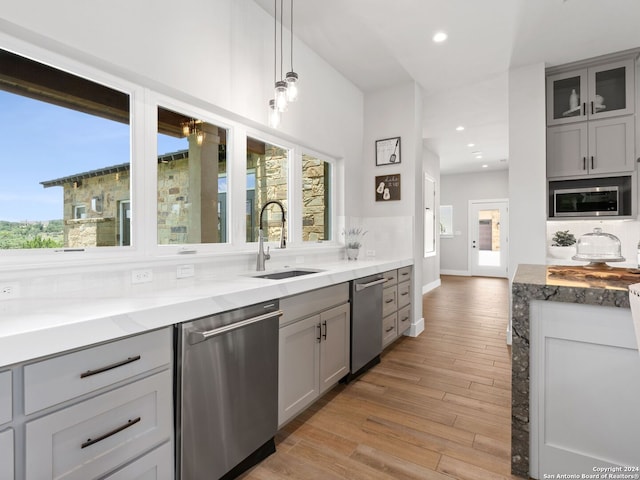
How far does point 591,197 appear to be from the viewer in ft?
11.6

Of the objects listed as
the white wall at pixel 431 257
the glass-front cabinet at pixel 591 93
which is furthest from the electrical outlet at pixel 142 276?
the white wall at pixel 431 257

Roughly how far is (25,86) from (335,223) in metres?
2.80

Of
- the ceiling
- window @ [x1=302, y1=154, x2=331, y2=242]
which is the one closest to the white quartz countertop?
window @ [x1=302, y1=154, x2=331, y2=242]

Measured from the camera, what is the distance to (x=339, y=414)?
7.43 feet

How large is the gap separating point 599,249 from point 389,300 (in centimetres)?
175

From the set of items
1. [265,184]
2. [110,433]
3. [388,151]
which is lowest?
[110,433]

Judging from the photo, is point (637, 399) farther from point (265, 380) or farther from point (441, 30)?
point (441, 30)

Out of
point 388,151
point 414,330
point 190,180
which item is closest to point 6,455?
point 190,180

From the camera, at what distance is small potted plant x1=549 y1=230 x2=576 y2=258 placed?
369 cm

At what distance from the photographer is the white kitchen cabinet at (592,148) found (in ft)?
11.2

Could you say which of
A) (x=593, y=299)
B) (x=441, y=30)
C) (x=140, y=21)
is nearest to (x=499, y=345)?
(x=593, y=299)

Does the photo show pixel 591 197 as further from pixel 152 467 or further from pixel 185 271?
pixel 152 467

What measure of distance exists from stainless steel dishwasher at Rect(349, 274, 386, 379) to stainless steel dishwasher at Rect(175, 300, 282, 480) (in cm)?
98

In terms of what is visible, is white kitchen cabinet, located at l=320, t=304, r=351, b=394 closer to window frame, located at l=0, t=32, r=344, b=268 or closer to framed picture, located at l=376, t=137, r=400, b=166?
window frame, located at l=0, t=32, r=344, b=268
